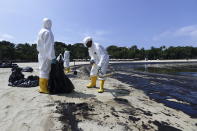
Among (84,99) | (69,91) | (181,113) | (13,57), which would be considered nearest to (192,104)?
(181,113)

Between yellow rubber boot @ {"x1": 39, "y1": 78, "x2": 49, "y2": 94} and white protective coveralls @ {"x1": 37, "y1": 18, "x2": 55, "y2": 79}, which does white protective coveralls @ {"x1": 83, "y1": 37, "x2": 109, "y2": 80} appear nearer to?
white protective coveralls @ {"x1": 37, "y1": 18, "x2": 55, "y2": 79}

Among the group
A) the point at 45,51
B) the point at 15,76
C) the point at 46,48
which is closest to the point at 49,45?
the point at 46,48

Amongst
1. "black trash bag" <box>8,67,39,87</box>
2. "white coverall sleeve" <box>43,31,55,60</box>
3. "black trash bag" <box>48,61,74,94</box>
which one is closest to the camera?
"white coverall sleeve" <box>43,31,55,60</box>

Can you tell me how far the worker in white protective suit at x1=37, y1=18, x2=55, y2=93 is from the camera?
7199mm

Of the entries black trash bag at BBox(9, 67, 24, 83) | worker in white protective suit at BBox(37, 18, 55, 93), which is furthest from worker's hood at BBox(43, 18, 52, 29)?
black trash bag at BBox(9, 67, 24, 83)

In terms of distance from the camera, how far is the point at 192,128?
4.79 meters

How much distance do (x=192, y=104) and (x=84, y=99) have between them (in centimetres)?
357

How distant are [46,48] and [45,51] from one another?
106mm

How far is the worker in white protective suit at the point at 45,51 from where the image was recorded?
283 inches

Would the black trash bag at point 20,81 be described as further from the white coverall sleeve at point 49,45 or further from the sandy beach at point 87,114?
the white coverall sleeve at point 49,45

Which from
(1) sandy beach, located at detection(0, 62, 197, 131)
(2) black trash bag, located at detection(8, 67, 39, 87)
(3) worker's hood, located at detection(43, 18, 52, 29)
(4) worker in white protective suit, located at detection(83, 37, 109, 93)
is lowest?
(1) sandy beach, located at detection(0, 62, 197, 131)

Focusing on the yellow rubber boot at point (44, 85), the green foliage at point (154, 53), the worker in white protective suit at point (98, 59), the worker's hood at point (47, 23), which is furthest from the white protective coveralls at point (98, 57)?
the green foliage at point (154, 53)

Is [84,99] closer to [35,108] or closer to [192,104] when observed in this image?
[35,108]

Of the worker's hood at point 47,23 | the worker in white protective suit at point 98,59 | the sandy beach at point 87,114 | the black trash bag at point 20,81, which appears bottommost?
the sandy beach at point 87,114
